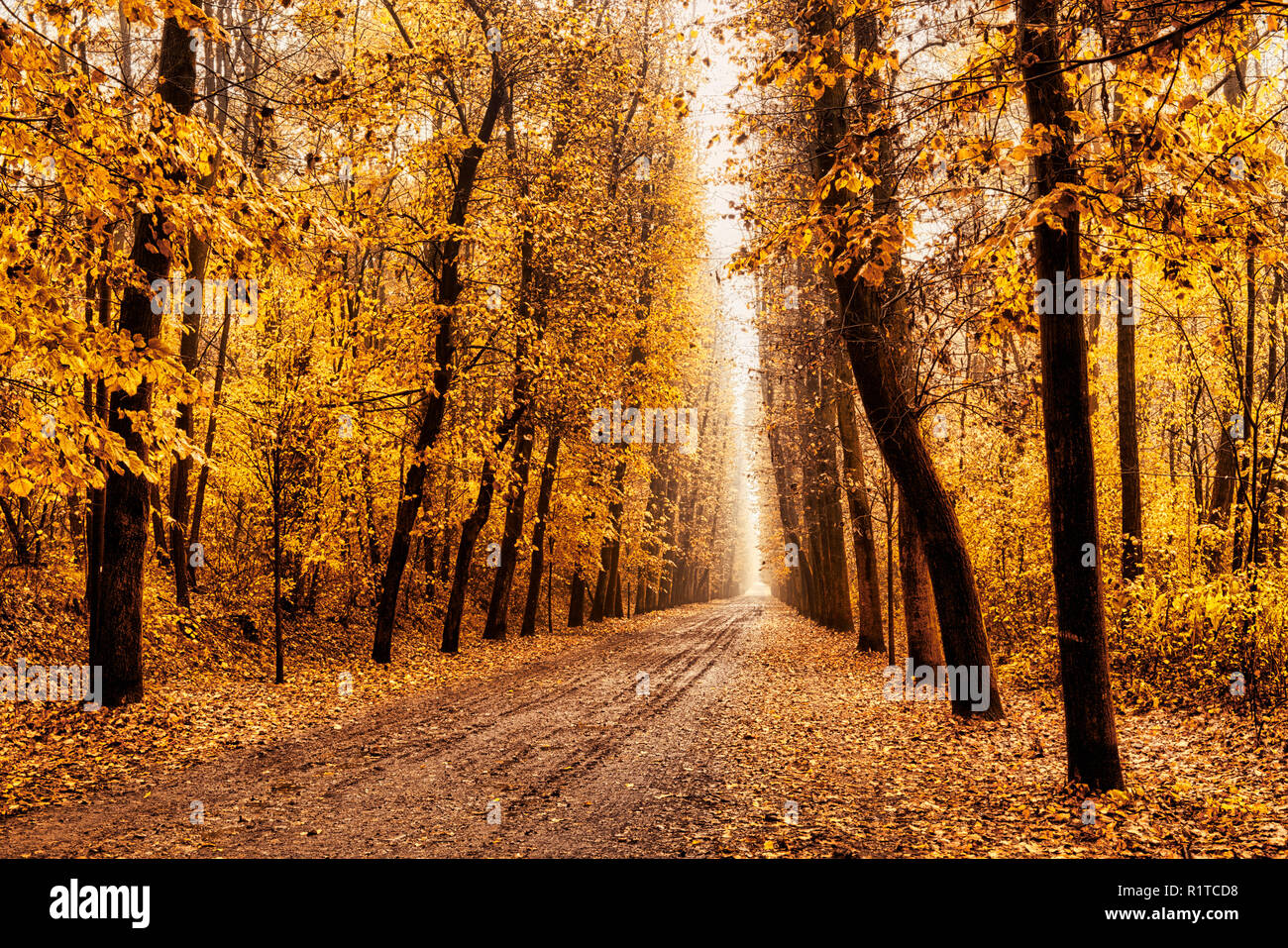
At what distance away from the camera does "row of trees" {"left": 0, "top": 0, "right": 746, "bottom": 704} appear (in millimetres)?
5391

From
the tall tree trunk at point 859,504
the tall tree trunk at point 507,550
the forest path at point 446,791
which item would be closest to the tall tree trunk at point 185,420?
the forest path at point 446,791

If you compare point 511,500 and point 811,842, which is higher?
point 511,500

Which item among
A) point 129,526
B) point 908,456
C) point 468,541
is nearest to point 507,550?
point 468,541

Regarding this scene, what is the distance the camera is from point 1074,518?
6.27 meters

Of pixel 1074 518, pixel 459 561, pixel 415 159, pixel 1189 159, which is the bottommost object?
pixel 459 561

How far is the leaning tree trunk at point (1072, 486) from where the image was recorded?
622 centimetres

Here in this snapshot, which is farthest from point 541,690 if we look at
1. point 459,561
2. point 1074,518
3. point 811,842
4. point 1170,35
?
point 1170,35

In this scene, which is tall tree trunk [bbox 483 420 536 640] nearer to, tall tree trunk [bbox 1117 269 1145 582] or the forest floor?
the forest floor

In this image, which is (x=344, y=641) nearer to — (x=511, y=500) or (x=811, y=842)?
(x=511, y=500)

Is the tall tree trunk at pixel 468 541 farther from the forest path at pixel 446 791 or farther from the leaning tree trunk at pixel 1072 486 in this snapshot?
the leaning tree trunk at pixel 1072 486

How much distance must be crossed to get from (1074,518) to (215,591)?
56.4 feet

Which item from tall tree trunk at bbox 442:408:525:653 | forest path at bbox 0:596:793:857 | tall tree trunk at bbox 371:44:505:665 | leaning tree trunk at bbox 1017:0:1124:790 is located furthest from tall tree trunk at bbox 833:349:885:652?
leaning tree trunk at bbox 1017:0:1124:790

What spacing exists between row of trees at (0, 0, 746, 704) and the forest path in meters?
2.77

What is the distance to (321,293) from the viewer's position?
45.3 feet
